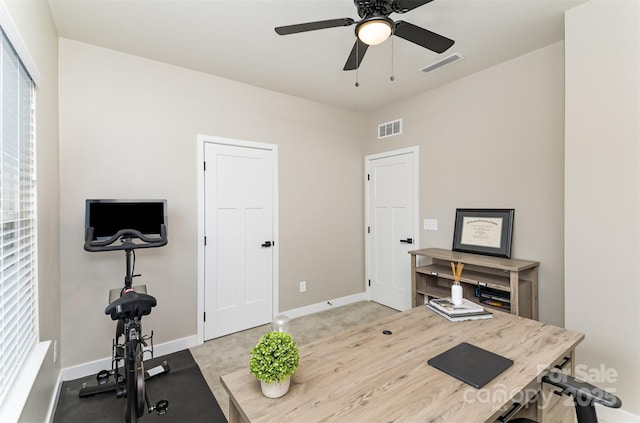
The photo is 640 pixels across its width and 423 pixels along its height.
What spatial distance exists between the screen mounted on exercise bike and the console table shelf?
2.53m

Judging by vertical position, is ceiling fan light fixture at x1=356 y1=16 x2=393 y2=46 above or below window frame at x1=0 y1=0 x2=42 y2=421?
above

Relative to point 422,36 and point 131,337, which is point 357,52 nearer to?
point 422,36

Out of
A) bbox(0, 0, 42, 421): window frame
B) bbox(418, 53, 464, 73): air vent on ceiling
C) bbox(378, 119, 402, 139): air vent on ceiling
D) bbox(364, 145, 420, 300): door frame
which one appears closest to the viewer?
bbox(0, 0, 42, 421): window frame

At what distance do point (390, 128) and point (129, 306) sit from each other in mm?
3523

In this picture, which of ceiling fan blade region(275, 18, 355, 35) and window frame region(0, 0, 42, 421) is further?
ceiling fan blade region(275, 18, 355, 35)

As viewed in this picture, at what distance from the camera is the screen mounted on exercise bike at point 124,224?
2133 millimetres

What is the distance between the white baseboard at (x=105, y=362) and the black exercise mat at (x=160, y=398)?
0.06 meters

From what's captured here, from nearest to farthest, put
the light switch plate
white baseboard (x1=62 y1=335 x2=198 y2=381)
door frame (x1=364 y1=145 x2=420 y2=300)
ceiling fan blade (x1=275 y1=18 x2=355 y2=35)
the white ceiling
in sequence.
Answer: ceiling fan blade (x1=275 y1=18 x2=355 y2=35), the white ceiling, white baseboard (x1=62 y1=335 x2=198 y2=381), the light switch plate, door frame (x1=364 y1=145 x2=420 y2=300)

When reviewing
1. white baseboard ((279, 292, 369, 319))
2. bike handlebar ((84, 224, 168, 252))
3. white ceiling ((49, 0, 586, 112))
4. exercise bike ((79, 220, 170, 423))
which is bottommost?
white baseboard ((279, 292, 369, 319))

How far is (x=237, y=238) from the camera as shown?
11.2ft

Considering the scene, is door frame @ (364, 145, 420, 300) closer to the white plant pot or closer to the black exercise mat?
the black exercise mat

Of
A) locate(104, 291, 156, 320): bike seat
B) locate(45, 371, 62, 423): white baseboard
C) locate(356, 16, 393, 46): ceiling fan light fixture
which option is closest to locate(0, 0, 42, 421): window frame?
locate(104, 291, 156, 320): bike seat

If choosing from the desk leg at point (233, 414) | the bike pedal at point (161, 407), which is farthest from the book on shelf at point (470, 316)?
the bike pedal at point (161, 407)

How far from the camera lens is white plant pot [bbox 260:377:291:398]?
3.54ft
